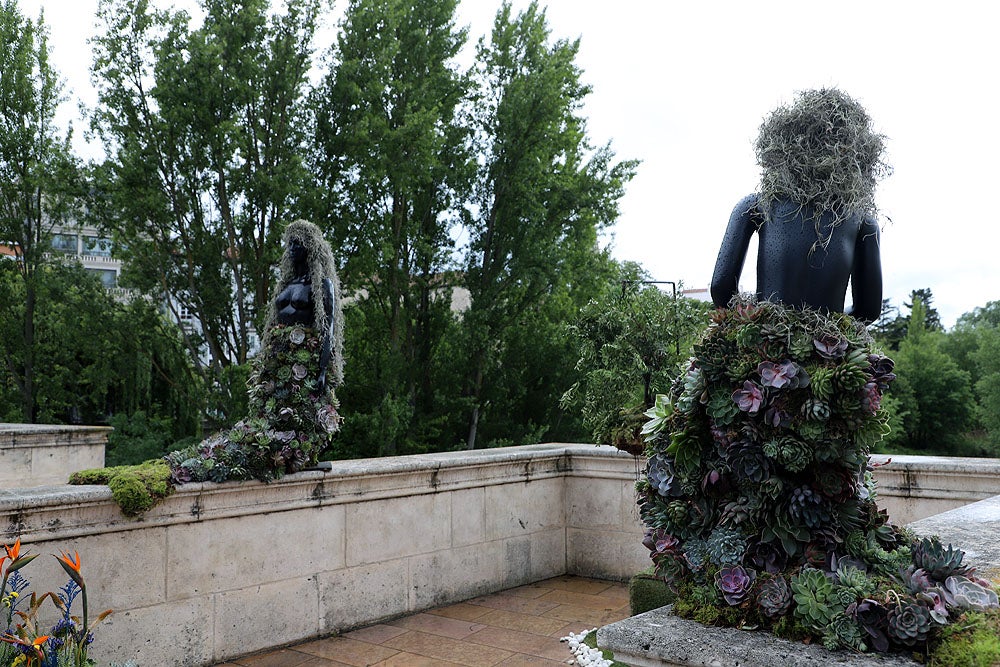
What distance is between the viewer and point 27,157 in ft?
42.2

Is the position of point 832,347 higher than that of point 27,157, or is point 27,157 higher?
point 27,157

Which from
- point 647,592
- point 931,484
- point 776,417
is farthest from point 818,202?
point 931,484

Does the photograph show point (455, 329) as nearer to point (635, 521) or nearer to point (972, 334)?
point (635, 521)

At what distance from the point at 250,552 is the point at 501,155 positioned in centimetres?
917

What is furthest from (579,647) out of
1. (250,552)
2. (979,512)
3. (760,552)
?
(760,552)

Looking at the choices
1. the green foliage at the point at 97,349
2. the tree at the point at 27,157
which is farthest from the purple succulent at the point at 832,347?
the tree at the point at 27,157

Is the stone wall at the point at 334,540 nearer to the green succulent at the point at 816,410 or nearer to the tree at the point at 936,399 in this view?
the green succulent at the point at 816,410

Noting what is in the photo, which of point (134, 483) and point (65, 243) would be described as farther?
point (65, 243)

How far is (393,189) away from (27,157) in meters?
6.27

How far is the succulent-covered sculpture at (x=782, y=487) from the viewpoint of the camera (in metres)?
1.95

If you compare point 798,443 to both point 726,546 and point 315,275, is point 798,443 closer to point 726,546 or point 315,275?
point 726,546

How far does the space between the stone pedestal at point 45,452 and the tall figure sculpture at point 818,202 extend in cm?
913

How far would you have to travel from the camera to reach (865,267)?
255cm

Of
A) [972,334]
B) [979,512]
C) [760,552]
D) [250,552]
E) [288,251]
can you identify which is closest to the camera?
[760,552]
